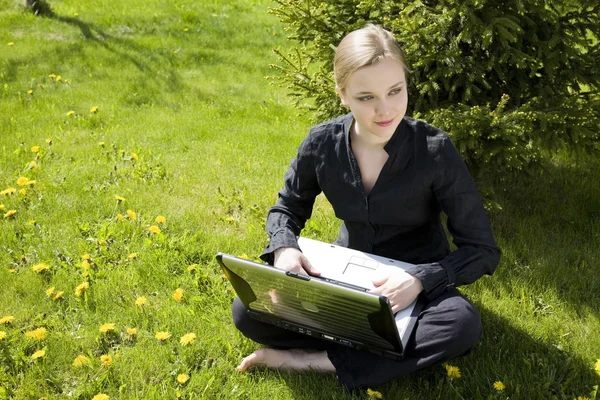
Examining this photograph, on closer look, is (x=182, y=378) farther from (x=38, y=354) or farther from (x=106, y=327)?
(x=38, y=354)

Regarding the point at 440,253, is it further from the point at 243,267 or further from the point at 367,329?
the point at 243,267

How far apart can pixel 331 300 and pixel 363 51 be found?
91 cm

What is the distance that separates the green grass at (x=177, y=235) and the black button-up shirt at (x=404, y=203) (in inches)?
19.3

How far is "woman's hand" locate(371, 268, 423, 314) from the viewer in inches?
93.4

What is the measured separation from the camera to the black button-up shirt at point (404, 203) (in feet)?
8.07

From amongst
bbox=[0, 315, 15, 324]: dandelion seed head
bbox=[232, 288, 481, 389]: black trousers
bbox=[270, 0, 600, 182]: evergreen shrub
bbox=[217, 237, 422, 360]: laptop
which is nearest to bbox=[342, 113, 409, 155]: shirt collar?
bbox=[217, 237, 422, 360]: laptop

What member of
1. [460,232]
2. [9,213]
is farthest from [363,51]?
[9,213]

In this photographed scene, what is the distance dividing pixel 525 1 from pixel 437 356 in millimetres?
1991

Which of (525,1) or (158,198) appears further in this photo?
(158,198)

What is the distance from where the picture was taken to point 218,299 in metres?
3.11

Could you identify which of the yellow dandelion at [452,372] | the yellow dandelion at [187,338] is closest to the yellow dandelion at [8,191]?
the yellow dandelion at [187,338]

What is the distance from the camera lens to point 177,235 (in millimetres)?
3777

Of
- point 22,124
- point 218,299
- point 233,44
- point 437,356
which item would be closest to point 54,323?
point 218,299

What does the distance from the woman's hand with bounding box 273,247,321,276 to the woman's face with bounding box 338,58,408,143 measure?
61 centimetres
